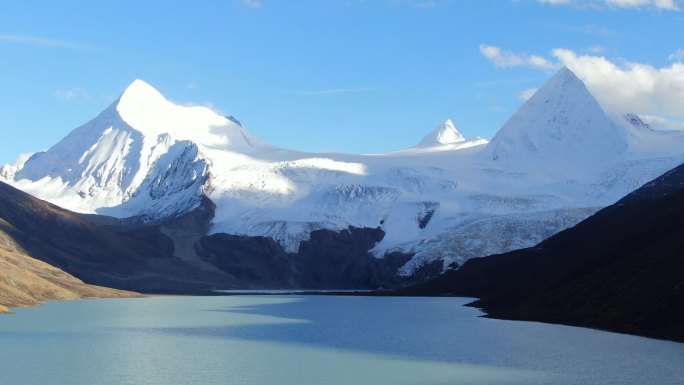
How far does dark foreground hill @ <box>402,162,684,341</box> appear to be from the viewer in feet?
327

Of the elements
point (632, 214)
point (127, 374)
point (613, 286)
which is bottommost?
point (127, 374)

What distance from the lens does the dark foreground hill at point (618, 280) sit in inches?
3920

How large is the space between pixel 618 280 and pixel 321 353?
43207 millimetres

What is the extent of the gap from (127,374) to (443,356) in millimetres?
27806

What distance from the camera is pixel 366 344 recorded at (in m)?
98.4

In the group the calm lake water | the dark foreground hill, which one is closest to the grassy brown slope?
the calm lake water

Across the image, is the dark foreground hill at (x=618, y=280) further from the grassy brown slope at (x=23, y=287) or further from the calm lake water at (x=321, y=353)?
the grassy brown slope at (x=23, y=287)

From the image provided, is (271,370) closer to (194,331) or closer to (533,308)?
(194,331)

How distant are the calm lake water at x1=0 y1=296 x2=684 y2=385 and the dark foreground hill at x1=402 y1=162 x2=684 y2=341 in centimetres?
448

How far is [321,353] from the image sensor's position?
88562mm

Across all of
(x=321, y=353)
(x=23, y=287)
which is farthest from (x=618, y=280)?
(x=23, y=287)

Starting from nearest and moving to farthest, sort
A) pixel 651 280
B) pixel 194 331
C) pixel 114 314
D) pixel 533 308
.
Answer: pixel 651 280
pixel 194 331
pixel 533 308
pixel 114 314

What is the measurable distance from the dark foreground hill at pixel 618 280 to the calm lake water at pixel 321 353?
4475mm

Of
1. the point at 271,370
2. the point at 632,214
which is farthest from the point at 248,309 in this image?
the point at 271,370
